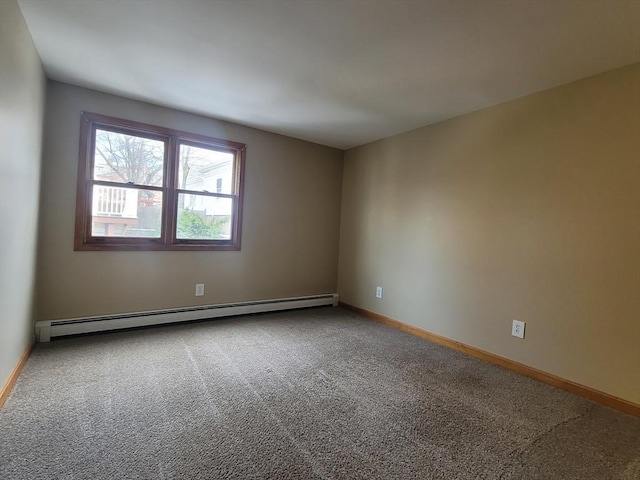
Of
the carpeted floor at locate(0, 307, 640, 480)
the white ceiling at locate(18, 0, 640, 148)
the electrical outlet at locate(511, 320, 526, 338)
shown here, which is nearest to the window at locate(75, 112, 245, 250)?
the white ceiling at locate(18, 0, 640, 148)

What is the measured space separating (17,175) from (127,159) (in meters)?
1.18

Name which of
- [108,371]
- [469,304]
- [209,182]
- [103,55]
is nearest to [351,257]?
[469,304]

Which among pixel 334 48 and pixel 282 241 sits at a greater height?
pixel 334 48

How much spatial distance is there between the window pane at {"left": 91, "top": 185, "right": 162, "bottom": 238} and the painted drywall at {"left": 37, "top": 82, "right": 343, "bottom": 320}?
189 mm

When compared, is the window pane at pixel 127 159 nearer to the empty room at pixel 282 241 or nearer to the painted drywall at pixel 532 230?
the empty room at pixel 282 241

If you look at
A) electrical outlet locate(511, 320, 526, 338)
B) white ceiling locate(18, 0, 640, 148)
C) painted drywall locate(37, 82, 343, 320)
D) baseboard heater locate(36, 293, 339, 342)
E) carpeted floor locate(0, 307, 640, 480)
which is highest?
white ceiling locate(18, 0, 640, 148)

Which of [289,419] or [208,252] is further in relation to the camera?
[208,252]

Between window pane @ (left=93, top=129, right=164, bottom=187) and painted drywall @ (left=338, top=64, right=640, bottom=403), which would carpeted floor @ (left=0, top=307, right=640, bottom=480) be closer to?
painted drywall @ (left=338, top=64, right=640, bottom=403)

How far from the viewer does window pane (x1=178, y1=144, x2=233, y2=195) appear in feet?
10.9

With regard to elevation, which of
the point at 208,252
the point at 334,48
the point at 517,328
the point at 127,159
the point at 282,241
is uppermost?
the point at 334,48

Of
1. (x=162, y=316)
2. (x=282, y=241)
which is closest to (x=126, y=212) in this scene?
(x=162, y=316)

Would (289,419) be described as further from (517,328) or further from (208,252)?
(208,252)

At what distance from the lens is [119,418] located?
1.67 meters

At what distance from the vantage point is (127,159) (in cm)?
301
